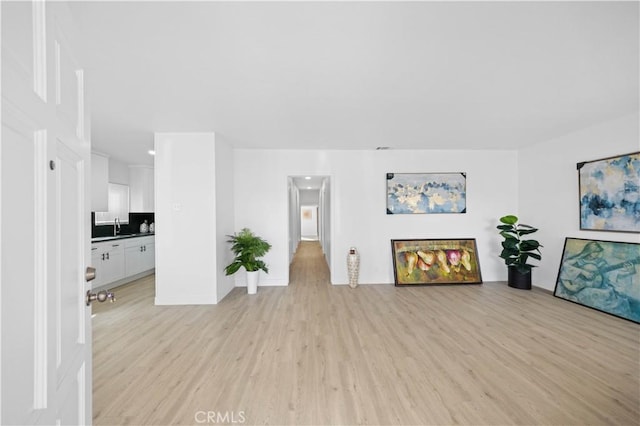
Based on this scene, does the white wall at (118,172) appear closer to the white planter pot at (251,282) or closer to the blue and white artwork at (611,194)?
the white planter pot at (251,282)

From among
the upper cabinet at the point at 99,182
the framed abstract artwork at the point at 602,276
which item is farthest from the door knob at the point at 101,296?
the framed abstract artwork at the point at 602,276

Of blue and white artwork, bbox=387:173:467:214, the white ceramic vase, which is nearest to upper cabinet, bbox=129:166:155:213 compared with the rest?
the white ceramic vase

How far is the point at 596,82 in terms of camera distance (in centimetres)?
238

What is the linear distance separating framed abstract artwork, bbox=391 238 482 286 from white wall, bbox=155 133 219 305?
10.6ft

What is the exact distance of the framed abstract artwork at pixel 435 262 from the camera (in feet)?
15.3

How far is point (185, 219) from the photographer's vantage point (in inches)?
150

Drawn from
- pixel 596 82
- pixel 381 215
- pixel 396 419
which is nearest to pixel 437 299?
pixel 381 215

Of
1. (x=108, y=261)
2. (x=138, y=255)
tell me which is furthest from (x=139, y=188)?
(x=108, y=261)

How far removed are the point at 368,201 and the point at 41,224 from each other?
450cm

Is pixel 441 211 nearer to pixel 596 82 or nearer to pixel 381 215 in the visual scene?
pixel 381 215

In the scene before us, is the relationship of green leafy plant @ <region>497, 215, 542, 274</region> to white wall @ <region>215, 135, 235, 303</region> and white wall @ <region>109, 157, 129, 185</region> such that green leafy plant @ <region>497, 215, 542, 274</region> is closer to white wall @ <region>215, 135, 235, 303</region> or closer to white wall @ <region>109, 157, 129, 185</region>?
white wall @ <region>215, 135, 235, 303</region>

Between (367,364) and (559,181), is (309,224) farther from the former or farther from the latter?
(367,364)

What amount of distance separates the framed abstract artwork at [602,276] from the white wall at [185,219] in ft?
17.4

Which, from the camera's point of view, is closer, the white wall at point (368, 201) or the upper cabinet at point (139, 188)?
the white wall at point (368, 201)
